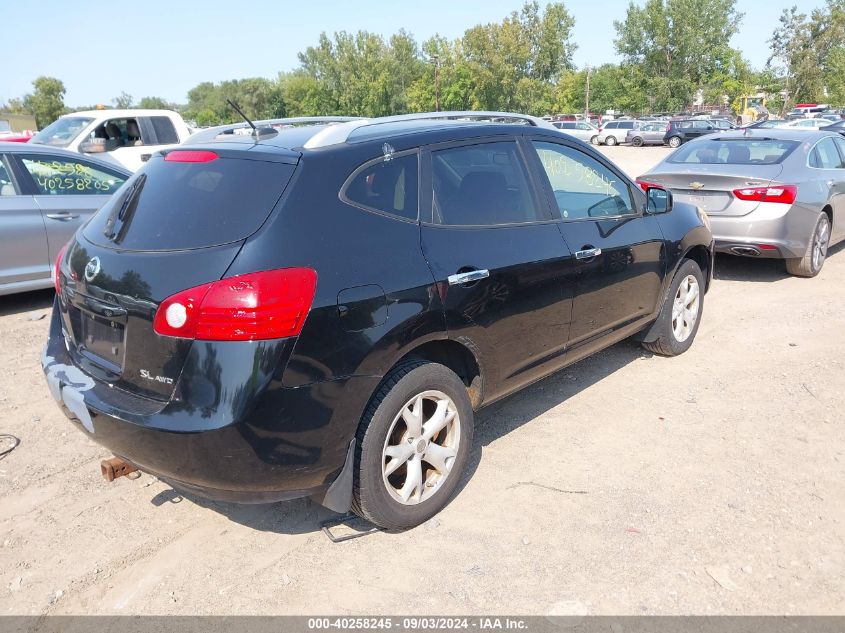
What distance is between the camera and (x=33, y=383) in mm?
4883

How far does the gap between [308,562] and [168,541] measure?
0.67 meters

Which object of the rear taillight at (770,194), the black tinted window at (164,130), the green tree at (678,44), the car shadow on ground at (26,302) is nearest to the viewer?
the car shadow on ground at (26,302)

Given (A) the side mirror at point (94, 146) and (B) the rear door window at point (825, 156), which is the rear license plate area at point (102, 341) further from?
(A) the side mirror at point (94, 146)

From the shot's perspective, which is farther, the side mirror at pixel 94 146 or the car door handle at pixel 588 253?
the side mirror at pixel 94 146

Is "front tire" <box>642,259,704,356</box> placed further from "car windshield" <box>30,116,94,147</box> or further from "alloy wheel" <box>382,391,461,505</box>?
"car windshield" <box>30,116,94,147</box>

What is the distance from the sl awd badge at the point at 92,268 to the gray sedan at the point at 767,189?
20.3 feet

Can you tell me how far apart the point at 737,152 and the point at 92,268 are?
710 cm

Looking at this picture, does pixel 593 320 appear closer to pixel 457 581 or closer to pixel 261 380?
→ pixel 457 581

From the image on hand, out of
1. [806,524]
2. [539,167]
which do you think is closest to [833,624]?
[806,524]

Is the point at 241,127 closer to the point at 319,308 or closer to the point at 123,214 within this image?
the point at 123,214

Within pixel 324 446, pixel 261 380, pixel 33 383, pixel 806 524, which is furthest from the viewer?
pixel 33 383

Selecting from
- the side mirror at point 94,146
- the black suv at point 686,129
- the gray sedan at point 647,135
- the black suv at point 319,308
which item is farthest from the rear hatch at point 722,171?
the gray sedan at point 647,135

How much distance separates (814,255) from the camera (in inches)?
302

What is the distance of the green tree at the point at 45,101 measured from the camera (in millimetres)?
79312
